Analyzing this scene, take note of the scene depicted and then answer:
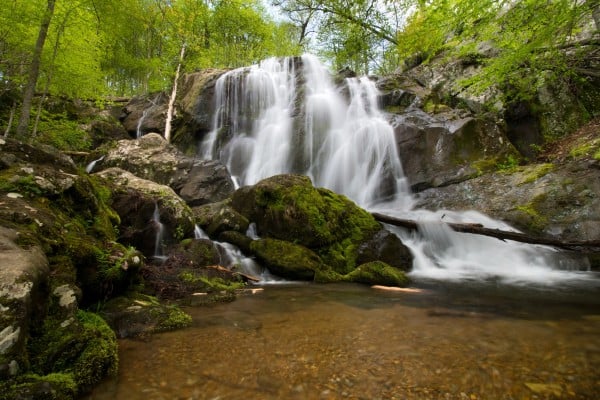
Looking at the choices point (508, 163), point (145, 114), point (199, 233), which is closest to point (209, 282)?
point (199, 233)

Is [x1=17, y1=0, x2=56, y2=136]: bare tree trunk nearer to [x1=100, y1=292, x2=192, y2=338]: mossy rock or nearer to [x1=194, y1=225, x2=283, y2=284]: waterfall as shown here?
[x1=194, y1=225, x2=283, y2=284]: waterfall

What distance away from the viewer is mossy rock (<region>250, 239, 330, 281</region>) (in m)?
6.21

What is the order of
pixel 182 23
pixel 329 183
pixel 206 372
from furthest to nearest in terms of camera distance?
pixel 182 23 → pixel 329 183 → pixel 206 372

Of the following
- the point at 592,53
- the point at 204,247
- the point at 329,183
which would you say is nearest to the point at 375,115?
the point at 329,183

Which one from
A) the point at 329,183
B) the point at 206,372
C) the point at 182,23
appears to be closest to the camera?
the point at 206,372

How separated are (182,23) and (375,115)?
11789 millimetres

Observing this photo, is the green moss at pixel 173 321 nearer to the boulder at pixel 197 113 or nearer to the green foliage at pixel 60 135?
the green foliage at pixel 60 135

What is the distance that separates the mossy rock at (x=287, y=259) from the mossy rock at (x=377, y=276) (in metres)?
0.74

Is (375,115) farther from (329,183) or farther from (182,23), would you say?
(182,23)

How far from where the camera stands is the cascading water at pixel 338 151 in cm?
739

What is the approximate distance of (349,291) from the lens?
5.15 meters

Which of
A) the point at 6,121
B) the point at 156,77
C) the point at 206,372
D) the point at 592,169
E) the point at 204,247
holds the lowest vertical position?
the point at 206,372

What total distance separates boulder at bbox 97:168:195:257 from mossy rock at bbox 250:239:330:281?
5.57ft

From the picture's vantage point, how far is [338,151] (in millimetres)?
12953
